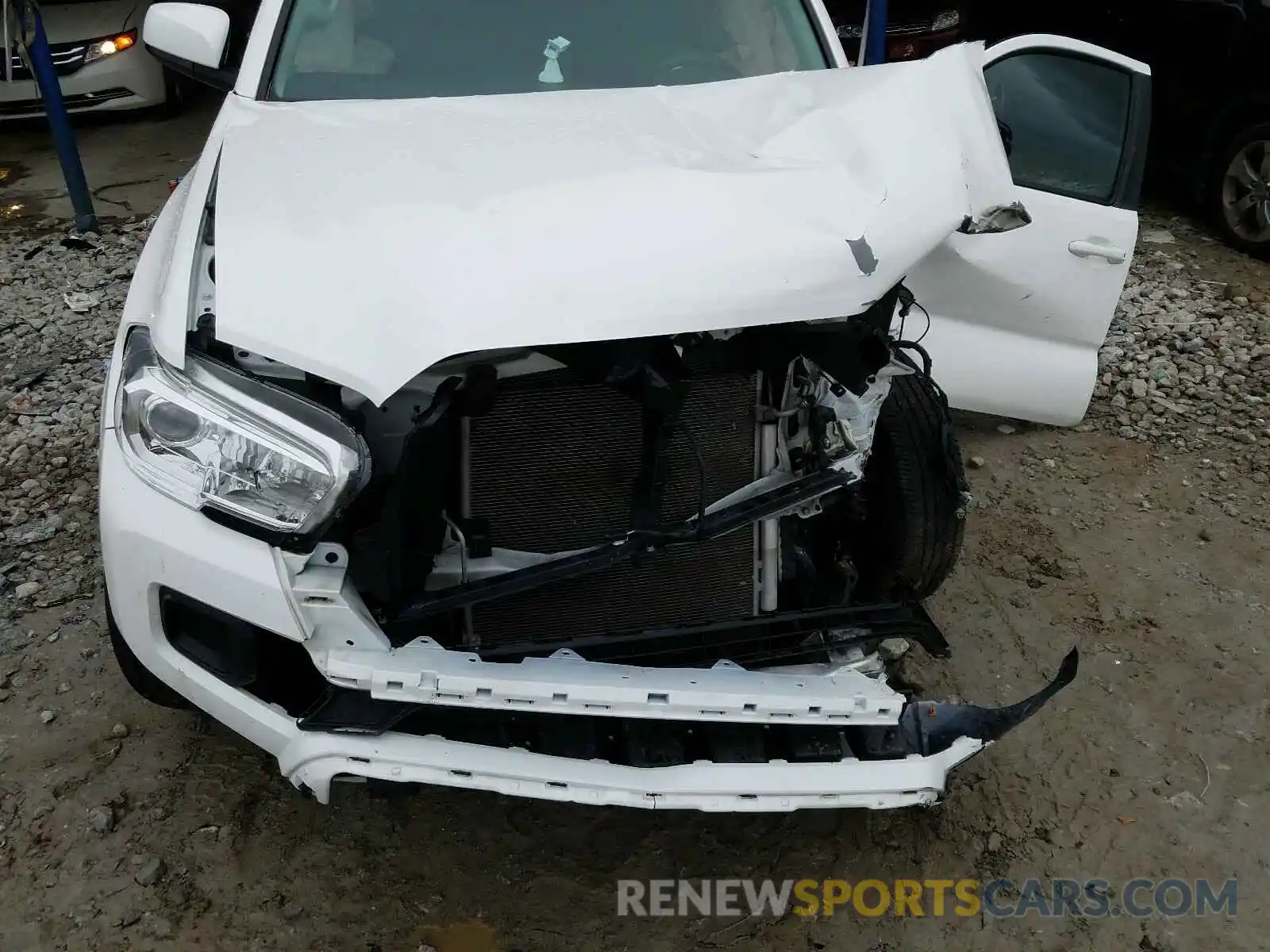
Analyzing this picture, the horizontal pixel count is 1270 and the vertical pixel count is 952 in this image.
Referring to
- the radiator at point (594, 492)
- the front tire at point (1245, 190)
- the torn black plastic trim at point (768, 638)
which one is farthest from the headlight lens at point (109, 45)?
the front tire at point (1245, 190)

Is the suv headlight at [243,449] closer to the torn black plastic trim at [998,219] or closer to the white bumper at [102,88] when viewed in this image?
the torn black plastic trim at [998,219]

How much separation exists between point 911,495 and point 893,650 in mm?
559

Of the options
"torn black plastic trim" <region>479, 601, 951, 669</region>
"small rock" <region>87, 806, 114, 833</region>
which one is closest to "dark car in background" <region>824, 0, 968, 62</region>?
"torn black plastic trim" <region>479, 601, 951, 669</region>

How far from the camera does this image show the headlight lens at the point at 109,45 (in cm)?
668

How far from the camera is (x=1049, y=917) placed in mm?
2160

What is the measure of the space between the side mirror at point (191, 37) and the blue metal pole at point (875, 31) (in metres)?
3.08

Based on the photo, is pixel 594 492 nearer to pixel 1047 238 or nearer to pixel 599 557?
pixel 599 557

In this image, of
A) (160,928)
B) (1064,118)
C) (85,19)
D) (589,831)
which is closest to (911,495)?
(589,831)

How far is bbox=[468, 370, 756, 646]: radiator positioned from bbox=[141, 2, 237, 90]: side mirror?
1.65m

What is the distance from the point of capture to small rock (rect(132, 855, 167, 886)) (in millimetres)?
2125

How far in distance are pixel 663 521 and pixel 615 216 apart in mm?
602

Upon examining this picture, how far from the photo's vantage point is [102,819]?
2.24 m

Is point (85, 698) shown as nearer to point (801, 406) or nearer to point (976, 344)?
point (801, 406)

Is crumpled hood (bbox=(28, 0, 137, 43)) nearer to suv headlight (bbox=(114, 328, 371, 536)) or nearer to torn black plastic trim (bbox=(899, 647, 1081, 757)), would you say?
suv headlight (bbox=(114, 328, 371, 536))
